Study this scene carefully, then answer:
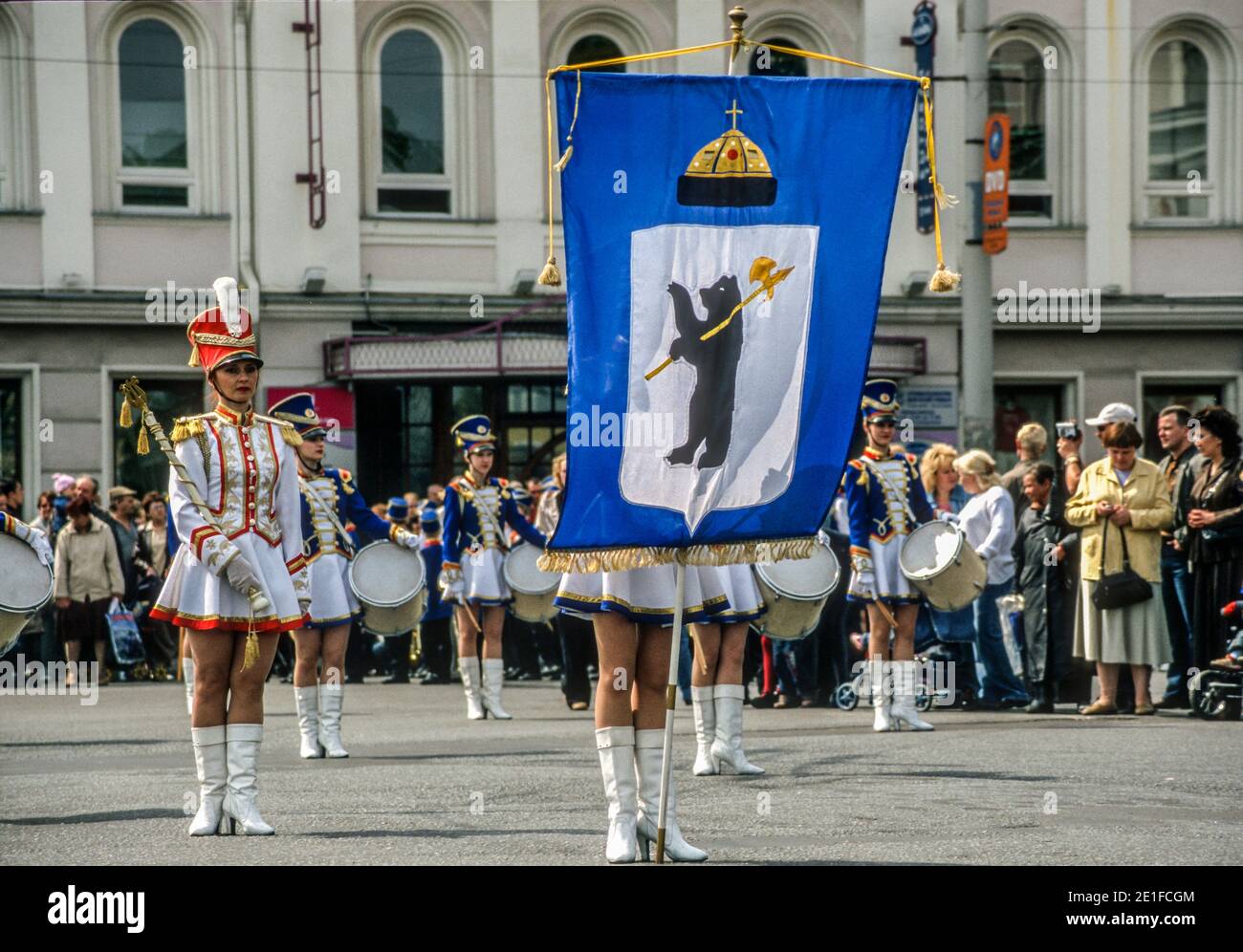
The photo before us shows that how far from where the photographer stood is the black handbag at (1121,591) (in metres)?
14.7

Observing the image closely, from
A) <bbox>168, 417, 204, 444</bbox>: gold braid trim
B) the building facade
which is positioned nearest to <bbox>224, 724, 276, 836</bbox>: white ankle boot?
<bbox>168, 417, 204, 444</bbox>: gold braid trim

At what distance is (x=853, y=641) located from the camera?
55.2 ft

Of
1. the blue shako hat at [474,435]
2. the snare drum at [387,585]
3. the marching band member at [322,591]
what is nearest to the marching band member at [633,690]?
the marching band member at [322,591]

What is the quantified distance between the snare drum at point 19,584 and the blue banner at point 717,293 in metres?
3.48

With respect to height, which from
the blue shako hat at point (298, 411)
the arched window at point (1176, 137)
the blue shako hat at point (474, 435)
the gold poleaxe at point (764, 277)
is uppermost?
the arched window at point (1176, 137)

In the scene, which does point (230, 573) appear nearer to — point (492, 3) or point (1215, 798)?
point (1215, 798)

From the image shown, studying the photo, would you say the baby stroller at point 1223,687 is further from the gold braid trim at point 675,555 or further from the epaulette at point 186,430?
the epaulette at point 186,430

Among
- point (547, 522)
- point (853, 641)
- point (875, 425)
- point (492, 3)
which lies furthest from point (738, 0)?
point (875, 425)

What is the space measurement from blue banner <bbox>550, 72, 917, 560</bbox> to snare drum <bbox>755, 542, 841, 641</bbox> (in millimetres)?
5582

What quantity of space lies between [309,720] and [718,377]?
6.02 metres

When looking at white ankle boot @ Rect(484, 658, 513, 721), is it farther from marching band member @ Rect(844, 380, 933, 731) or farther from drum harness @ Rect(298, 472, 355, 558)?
marching band member @ Rect(844, 380, 933, 731)

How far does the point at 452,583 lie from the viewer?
16.2 m

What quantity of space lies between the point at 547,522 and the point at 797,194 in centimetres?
1224

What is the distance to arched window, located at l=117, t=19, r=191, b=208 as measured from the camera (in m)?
24.8
